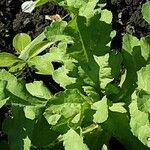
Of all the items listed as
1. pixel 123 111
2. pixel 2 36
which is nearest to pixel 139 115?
pixel 123 111

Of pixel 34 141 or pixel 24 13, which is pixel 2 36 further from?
pixel 34 141

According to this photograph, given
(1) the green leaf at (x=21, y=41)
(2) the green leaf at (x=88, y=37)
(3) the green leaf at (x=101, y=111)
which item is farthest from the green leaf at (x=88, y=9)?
(1) the green leaf at (x=21, y=41)

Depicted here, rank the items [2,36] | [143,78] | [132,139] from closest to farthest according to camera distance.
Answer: [143,78] < [132,139] < [2,36]

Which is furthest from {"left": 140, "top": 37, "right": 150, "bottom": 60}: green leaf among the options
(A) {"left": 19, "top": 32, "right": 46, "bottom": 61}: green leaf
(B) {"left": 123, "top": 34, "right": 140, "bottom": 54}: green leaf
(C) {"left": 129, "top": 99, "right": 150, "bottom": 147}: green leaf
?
(A) {"left": 19, "top": 32, "right": 46, "bottom": 61}: green leaf

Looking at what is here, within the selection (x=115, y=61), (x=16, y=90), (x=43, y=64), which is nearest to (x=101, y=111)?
(x=115, y=61)

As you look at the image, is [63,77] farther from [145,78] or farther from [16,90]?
[145,78]

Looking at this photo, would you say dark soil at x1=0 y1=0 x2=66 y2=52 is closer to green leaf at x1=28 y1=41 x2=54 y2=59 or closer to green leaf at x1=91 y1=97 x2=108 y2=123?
green leaf at x1=28 y1=41 x2=54 y2=59
